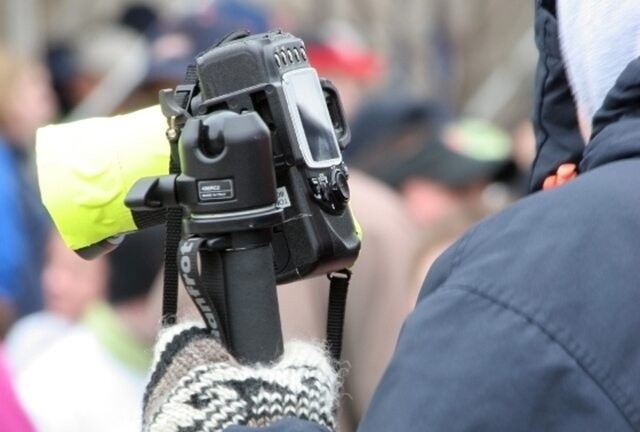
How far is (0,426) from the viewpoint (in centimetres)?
313

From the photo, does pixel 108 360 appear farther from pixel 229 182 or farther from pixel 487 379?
pixel 487 379

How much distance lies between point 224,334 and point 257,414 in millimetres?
170

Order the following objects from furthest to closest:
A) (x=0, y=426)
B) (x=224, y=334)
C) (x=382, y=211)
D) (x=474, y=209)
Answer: (x=474, y=209)
(x=382, y=211)
(x=0, y=426)
(x=224, y=334)

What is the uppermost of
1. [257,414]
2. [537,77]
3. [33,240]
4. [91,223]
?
[537,77]

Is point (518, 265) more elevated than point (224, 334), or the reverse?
point (518, 265)

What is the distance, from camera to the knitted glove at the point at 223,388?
2002 millimetres

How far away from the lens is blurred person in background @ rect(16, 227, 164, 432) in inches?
151

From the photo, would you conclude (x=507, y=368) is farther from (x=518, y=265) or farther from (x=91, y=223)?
(x=91, y=223)

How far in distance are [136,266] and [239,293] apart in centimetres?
219

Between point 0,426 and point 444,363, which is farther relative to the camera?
point 0,426

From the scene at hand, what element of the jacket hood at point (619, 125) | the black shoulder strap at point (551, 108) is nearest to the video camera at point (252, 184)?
the black shoulder strap at point (551, 108)

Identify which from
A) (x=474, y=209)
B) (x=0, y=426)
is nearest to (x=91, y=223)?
(x=0, y=426)

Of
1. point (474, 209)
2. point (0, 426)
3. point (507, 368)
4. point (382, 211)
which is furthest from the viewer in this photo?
point (474, 209)

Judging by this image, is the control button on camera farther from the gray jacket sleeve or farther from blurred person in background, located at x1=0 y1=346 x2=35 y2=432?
blurred person in background, located at x1=0 y1=346 x2=35 y2=432
